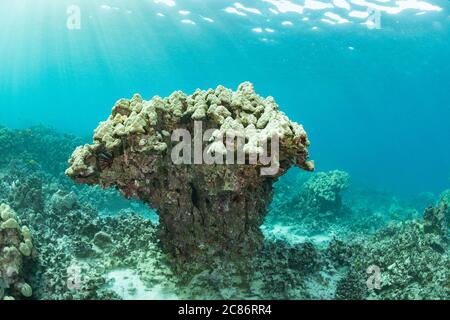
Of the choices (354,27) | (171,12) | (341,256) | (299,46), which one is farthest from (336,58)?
(341,256)

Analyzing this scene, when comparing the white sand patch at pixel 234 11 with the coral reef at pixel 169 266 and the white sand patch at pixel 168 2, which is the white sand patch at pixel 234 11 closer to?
the white sand patch at pixel 168 2

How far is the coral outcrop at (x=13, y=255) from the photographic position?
6.82 metres

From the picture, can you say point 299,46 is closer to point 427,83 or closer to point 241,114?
point 427,83

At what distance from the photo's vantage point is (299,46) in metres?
40.9

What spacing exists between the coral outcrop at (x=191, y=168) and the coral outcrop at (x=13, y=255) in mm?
1443

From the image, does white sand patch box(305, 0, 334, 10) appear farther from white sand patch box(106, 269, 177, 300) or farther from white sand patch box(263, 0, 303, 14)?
white sand patch box(106, 269, 177, 300)

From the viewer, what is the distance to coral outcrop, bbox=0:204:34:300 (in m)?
6.82

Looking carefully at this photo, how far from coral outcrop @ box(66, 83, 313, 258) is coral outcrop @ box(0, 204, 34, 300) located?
1.44m

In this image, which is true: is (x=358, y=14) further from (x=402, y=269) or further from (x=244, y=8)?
(x=402, y=269)

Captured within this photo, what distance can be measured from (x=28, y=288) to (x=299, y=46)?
3858cm

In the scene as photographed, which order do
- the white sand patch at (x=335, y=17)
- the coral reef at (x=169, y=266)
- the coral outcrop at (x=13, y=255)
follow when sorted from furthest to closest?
the white sand patch at (x=335, y=17)
the coral reef at (x=169, y=266)
the coral outcrop at (x=13, y=255)

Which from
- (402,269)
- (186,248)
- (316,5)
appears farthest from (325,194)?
(316,5)

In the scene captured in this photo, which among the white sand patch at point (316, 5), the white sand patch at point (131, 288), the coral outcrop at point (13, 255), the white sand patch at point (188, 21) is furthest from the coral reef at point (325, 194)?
the white sand patch at point (188, 21)

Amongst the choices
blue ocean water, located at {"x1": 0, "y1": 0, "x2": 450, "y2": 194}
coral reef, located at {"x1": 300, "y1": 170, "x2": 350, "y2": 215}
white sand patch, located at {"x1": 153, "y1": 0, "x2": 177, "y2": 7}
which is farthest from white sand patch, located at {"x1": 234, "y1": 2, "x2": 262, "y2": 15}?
coral reef, located at {"x1": 300, "y1": 170, "x2": 350, "y2": 215}
